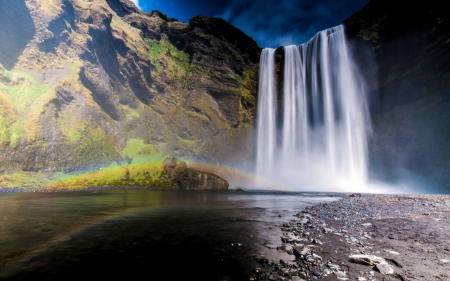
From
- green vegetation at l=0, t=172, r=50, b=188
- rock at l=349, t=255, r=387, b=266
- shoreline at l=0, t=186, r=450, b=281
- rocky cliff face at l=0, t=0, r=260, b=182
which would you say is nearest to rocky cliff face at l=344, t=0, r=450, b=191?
rocky cliff face at l=0, t=0, r=260, b=182

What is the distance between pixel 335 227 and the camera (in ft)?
Answer: 33.2

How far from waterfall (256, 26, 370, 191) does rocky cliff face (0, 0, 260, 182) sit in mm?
17070

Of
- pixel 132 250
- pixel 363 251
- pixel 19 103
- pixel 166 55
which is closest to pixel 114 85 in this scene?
pixel 166 55

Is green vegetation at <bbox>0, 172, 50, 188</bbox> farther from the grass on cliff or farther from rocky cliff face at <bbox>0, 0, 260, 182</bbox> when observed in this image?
rocky cliff face at <bbox>0, 0, 260, 182</bbox>

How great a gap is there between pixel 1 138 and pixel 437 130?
10252cm

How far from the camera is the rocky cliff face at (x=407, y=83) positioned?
48.0 metres

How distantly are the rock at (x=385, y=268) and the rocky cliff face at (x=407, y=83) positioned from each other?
5431 centimetres

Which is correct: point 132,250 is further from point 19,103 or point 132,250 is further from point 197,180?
point 19,103

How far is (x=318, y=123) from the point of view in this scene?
73062 mm

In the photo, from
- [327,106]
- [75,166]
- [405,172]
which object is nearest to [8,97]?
[75,166]

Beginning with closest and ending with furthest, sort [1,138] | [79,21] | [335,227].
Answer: [335,227] → [1,138] → [79,21]

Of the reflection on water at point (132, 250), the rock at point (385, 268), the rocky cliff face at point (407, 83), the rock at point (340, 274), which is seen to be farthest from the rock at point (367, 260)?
the rocky cliff face at point (407, 83)

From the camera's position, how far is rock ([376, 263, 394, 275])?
4910 mm

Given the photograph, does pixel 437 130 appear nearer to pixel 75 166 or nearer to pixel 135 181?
pixel 135 181
